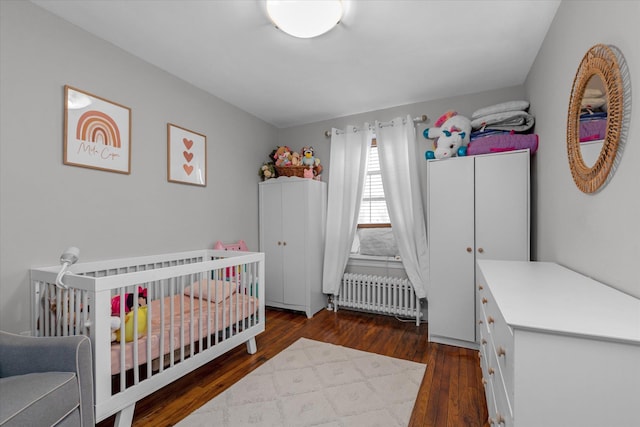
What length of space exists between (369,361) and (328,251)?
1.43m

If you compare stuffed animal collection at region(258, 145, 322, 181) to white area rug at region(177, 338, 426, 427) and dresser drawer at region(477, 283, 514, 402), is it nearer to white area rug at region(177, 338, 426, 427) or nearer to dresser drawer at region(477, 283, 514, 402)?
white area rug at region(177, 338, 426, 427)

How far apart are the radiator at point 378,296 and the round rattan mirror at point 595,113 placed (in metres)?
1.97

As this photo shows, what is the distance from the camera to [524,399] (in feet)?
2.56

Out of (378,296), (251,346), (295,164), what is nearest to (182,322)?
(251,346)

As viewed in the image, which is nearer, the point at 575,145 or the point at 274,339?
the point at 575,145

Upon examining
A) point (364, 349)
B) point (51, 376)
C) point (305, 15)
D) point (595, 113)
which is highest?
point (305, 15)

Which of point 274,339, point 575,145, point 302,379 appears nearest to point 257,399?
point 302,379

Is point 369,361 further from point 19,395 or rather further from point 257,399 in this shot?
point 19,395

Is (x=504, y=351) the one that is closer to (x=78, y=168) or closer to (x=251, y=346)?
(x=251, y=346)

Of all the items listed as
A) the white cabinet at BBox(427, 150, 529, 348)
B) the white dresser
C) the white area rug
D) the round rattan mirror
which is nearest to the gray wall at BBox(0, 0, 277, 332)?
the white area rug

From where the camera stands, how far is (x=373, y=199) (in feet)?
11.4

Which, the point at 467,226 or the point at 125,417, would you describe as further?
the point at 467,226

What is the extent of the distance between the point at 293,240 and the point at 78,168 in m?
2.07

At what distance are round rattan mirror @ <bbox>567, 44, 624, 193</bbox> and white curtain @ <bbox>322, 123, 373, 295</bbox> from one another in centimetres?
201
